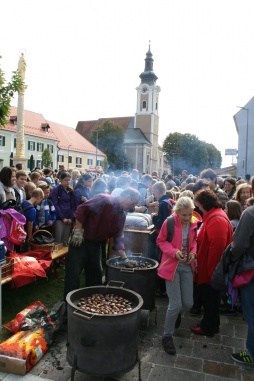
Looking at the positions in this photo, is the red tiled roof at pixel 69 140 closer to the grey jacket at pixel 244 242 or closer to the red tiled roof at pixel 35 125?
the red tiled roof at pixel 35 125

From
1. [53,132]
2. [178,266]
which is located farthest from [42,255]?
[53,132]

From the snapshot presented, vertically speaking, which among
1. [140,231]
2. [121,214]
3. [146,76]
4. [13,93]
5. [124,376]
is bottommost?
[124,376]

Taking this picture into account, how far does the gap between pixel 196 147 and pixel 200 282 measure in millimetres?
68309

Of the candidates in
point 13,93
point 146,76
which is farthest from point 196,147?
point 13,93

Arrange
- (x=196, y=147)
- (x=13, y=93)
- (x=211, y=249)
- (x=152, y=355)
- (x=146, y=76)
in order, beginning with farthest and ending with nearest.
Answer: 1. (x=146, y=76)
2. (x=196, y=147)
3. (x=13, y=93)
4. (x=211, y=249)
5. (x=152, y=355)

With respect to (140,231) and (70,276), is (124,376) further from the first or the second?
(140,231)

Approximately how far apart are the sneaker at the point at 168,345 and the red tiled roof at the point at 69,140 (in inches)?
1957

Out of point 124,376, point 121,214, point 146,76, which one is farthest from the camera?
point 146,76

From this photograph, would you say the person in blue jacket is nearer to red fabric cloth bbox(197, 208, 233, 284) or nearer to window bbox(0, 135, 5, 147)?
red fabric cloth bbox(197, 208, 233, 284)

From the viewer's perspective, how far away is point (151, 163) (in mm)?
82062

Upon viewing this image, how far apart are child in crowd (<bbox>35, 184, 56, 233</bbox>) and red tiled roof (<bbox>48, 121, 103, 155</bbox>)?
152ft

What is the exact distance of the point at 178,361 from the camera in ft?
12.4

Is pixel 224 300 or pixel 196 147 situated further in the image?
pixel 196 147

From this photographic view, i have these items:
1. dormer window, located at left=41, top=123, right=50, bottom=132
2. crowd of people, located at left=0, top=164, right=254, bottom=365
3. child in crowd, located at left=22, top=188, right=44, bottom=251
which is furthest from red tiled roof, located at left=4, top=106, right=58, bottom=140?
crowd of people, located at left=0, top=164, right=254, bottom=365
